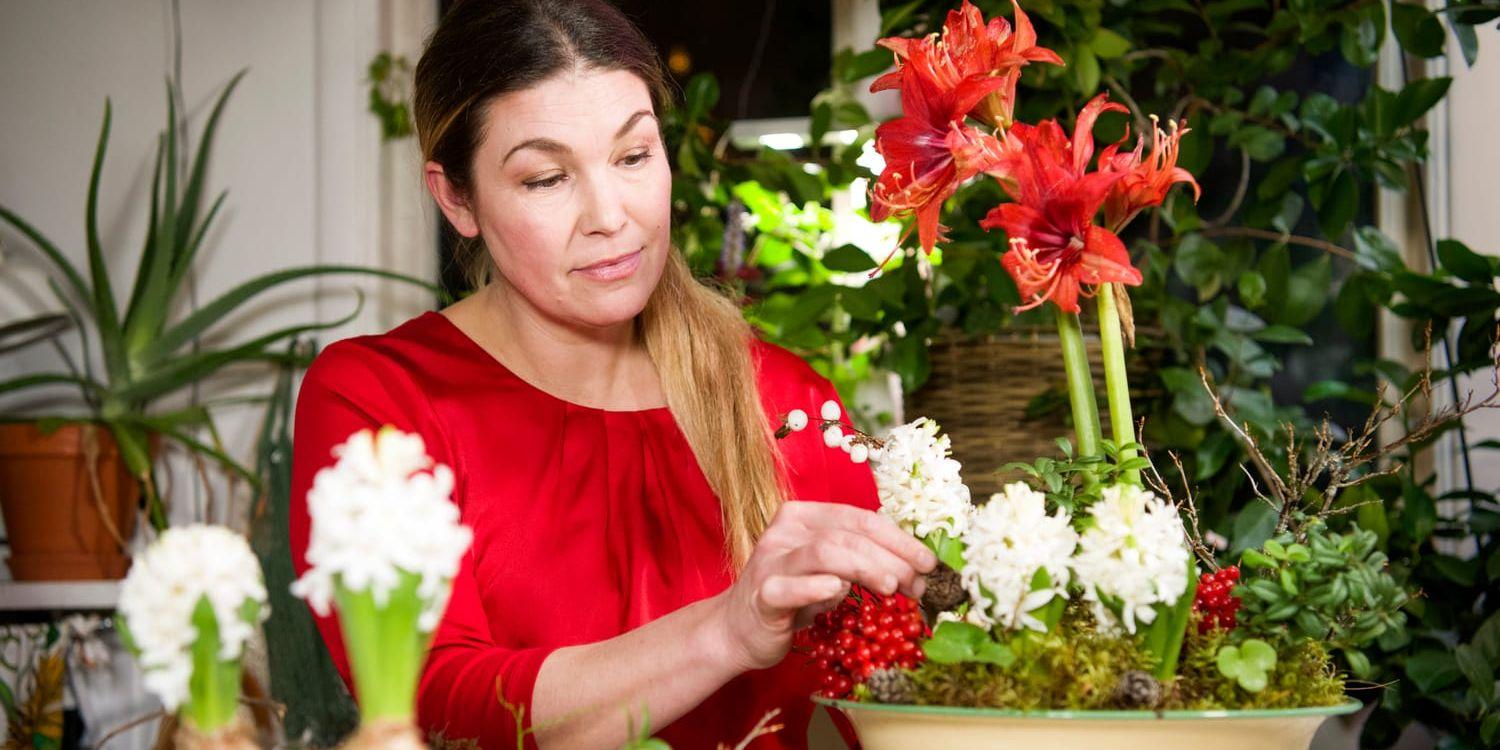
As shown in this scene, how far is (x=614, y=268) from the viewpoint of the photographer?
1.19 metres

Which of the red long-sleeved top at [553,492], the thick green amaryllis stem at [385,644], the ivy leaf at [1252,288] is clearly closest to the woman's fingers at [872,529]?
the thick green amaryllis stem at [385,644]

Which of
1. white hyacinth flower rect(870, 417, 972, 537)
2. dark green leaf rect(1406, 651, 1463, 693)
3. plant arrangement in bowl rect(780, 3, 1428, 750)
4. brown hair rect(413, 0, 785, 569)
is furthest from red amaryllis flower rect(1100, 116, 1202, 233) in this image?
dark green leaf rect(1406, 651, 1463, 693)

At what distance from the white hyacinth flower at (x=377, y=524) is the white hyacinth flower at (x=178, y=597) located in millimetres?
29

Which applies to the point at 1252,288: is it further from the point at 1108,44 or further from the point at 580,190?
the point at 580,190

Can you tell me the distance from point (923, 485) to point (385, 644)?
373 mm

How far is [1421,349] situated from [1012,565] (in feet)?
5.16

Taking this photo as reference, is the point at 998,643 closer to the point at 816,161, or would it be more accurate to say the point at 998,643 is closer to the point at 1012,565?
Answer: the point at 1012,565

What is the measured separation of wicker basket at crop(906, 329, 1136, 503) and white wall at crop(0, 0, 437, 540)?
40.5 inches

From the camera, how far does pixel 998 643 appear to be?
26.0 inches

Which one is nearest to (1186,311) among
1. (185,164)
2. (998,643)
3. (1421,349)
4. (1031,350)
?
(1031,350)

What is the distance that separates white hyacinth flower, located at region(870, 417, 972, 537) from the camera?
29.9 inches

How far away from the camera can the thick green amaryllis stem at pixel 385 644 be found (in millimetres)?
453

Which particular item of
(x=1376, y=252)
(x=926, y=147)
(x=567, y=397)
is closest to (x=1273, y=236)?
(x=1376, y=252)

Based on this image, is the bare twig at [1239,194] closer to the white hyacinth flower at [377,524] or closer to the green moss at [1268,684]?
the green moss at [1268,684]
